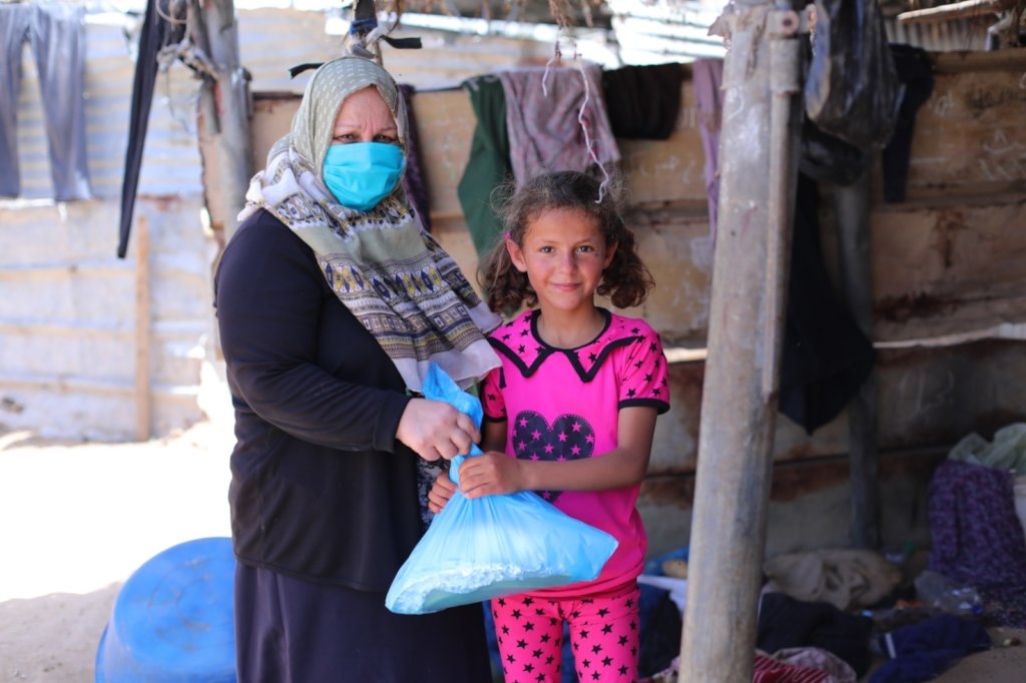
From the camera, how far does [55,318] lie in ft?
27.0

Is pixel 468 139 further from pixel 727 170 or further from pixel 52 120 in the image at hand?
pixel 52 120

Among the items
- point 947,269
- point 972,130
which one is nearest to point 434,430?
point 947,269

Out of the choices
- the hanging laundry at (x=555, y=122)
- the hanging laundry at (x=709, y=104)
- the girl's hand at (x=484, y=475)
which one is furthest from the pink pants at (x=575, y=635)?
the hanging laundry at (x=709, y=104)

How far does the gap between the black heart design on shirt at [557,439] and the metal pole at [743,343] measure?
402 mm

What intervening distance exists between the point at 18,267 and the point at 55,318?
497mm

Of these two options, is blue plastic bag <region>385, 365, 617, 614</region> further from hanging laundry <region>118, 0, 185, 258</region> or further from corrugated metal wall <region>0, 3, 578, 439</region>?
corrugated metal wall <region>0, 3, 578, 439</region>

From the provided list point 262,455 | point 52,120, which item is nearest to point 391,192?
point 262,455

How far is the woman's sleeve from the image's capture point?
2.02 m

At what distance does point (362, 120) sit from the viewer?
7.13ft

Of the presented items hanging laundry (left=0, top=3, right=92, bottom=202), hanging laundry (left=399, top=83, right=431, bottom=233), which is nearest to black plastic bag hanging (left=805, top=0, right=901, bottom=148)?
hanging laundry (left=399, top=83, right=431, bottom=233)

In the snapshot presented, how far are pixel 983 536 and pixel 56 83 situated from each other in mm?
6815

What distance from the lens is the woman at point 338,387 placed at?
6.68 ft

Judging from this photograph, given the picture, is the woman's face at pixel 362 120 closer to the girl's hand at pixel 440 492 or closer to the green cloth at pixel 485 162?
the girl's hand at pixel 440 492

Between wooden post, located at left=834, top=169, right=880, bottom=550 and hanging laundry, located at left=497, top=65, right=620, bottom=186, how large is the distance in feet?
3.41
